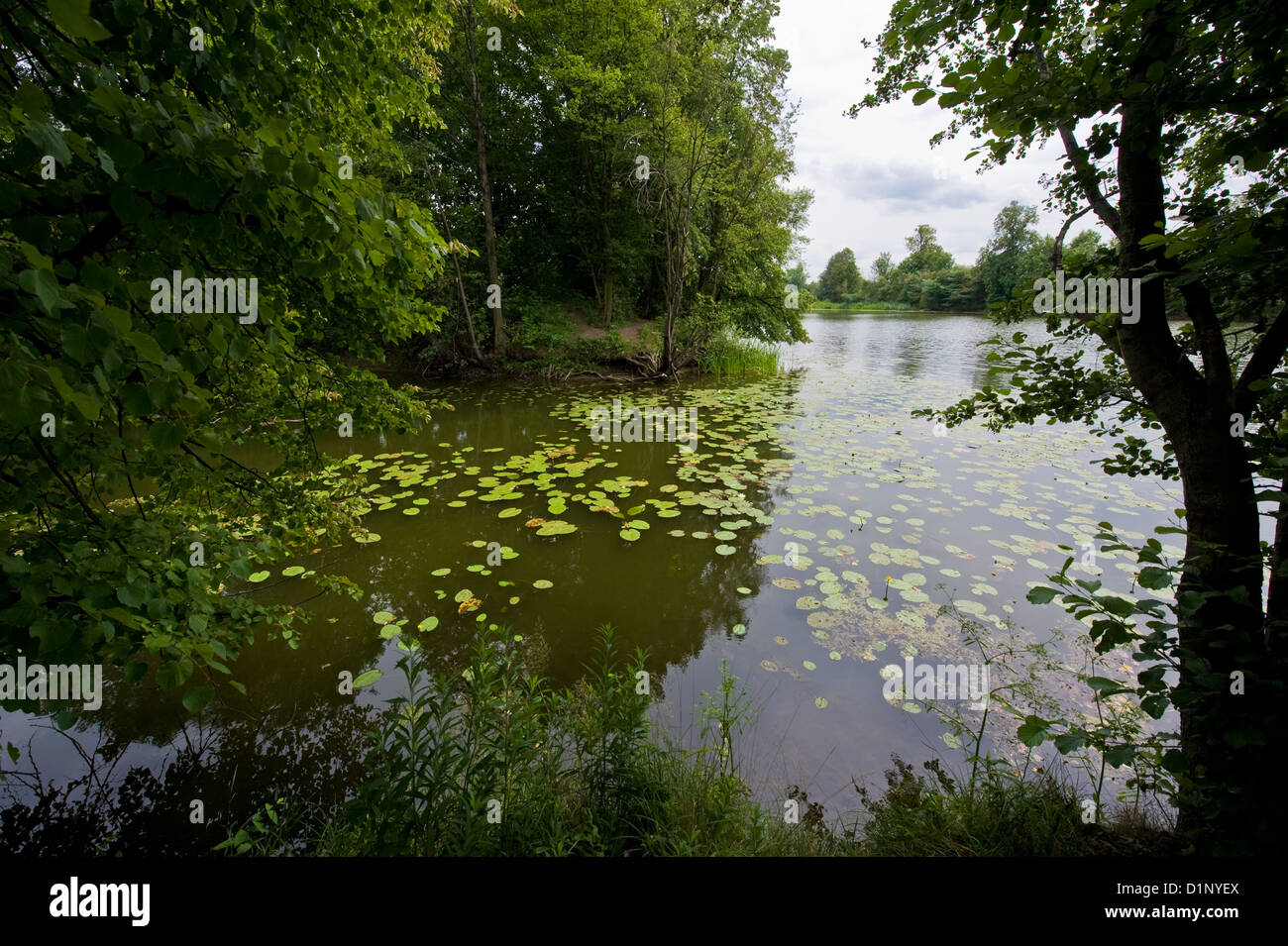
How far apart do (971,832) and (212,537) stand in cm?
333

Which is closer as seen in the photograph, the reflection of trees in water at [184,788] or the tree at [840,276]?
the reflection of trees in water at [184,788]

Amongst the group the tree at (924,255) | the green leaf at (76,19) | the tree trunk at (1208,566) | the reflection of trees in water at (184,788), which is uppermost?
the tree at (924,255)

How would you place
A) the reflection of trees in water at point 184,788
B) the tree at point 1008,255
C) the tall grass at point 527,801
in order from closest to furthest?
the tall grass at point 527,801 → the reflection of trees in water at point 184,788 → the tree at point 1008,255

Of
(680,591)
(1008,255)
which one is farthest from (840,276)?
(680,591)

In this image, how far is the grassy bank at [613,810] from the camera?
188cm

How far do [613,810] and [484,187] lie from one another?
14778 millimetres

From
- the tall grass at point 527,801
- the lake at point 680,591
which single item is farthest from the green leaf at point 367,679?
the tall grass at point 527,801

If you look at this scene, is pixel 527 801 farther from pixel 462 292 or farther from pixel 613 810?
pixel 462 292

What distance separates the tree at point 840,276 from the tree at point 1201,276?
9023cm

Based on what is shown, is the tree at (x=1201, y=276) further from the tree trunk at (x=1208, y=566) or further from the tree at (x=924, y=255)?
the tree at (x=924, y=255)

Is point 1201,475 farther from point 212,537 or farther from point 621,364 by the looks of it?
point 621,364

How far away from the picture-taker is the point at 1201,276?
4.94 ft

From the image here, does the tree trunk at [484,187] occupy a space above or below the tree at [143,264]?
above

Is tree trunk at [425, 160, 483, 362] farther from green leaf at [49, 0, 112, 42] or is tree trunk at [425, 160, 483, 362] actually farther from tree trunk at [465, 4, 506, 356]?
green leaf at [49, 0, 112, 42]
